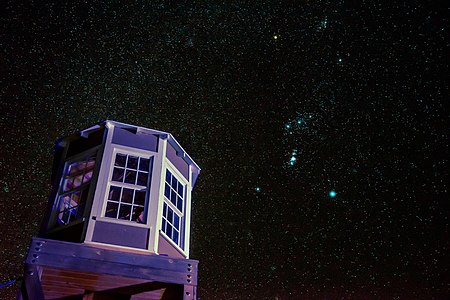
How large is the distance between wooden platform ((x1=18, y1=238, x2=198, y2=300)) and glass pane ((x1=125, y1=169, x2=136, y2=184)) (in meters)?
2.24

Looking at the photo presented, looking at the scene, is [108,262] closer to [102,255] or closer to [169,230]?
[102,255]

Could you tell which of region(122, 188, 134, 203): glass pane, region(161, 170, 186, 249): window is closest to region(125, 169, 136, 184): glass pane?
region(122, 188, 134, 203): glass pane

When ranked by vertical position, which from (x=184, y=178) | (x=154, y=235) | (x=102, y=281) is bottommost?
(x=102, y=281)

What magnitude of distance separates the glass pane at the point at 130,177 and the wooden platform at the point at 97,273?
2.24m

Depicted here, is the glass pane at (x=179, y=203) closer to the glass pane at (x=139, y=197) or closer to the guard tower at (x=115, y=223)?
the guard tower at (x=115, y=223)

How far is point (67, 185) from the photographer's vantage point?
25.5 ft

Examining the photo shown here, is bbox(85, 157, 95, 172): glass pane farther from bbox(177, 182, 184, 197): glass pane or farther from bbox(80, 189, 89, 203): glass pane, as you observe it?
bbox(177, 182, 184, 197): glass pane

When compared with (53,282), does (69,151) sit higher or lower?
higher

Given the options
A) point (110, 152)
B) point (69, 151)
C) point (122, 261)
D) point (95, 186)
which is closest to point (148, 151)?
point (110, 152)

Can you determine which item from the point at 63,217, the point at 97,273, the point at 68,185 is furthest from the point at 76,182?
the point at 97,273

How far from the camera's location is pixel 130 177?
7.59 metres

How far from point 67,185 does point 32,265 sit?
9.81ft

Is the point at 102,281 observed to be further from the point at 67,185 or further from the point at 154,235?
the point at 67,185

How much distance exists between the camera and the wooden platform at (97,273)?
5.03 meters
